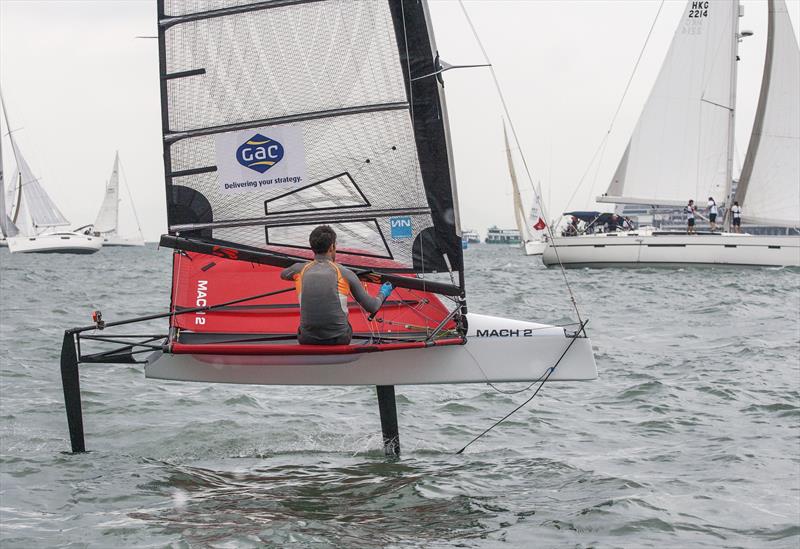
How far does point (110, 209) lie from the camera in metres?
74.2

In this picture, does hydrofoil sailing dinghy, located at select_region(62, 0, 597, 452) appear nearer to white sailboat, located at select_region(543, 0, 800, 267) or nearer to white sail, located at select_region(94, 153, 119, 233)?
white sailboat, located at select_region(543, 0, 800, 267)

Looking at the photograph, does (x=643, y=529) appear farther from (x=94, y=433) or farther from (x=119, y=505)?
(x=94, y=433)

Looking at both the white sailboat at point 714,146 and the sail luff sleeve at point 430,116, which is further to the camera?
the white sailboat at point 714,146

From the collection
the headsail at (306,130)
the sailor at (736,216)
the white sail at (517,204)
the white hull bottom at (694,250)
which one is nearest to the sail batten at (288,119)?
the headsail at (306,130)

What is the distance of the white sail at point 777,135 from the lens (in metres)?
29.3

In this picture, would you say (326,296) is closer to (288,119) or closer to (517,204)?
(288,119)

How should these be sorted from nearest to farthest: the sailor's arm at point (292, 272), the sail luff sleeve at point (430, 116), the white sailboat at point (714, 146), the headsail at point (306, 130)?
the sailor's arm at point (292, 272) → the sail luff sleeve at point (430, 116) → the headsail at point (306, 130) → the white sailboat at point (714, 146)

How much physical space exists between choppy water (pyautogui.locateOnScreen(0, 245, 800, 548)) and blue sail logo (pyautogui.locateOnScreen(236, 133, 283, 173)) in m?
2.08

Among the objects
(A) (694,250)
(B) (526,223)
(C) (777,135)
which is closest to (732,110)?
(C) (777,135)

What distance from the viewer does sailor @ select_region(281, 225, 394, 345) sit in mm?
6004

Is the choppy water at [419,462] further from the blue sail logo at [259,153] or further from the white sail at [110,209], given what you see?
the white sail at [110,209]

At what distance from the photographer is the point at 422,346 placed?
6.08 m

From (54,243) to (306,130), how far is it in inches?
2259

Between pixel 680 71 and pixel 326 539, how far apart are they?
27.8 meters
